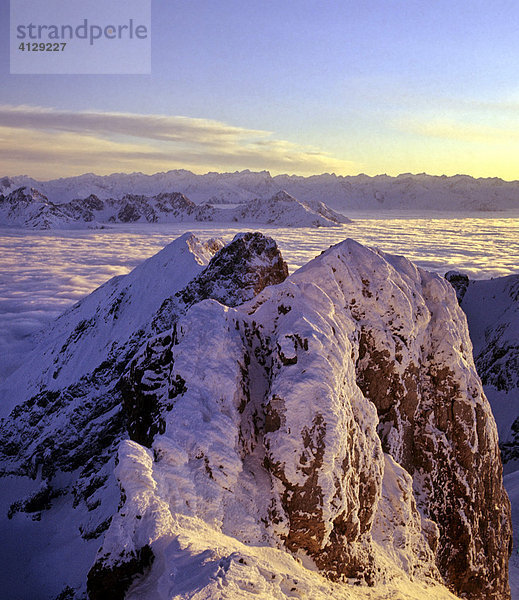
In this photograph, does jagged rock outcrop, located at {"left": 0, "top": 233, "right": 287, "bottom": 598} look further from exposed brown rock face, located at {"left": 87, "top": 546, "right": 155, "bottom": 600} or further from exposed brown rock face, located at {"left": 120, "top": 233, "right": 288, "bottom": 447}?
exposed brown rock face, located at {"left": 87, "top": 546, "right": 155, "bottom": 600}

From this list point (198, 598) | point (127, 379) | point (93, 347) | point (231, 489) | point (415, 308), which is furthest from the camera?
point (93, 347)

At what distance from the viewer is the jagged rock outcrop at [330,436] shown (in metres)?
7.31

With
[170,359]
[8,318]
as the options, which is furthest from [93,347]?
[8,318]

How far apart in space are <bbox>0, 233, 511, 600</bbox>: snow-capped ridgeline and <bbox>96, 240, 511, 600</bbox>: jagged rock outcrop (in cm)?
3

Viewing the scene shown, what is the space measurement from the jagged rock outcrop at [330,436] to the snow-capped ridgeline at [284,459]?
0.03 meters

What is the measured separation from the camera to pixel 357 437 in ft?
29.3

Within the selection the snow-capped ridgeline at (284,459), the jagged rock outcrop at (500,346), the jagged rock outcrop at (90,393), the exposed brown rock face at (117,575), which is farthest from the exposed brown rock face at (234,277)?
the jagged rock outcrop at (500,346)

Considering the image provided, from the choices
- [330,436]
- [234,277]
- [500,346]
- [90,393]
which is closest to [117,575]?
[330,436]

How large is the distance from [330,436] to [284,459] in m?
0.87

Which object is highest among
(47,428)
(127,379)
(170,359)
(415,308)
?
(415,308)

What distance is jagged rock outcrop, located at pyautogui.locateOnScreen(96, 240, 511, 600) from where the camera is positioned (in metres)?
7.31

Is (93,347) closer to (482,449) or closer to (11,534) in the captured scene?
(11,534)

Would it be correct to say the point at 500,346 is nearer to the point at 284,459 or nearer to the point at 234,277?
the point at 234,277

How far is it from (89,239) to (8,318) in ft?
469
